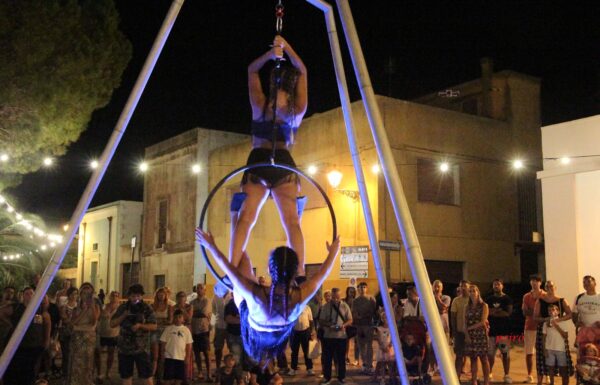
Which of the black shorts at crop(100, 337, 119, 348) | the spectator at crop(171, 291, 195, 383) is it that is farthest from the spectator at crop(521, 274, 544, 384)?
the black shorts at crop(100, 337, 119, 348)

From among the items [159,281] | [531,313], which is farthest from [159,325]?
[159,281]

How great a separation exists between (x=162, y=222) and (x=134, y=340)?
16.3 metres

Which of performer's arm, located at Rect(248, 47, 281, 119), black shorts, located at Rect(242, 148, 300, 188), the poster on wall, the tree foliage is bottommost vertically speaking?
the poster on wall

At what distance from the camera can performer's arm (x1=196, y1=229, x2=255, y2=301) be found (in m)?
4.82

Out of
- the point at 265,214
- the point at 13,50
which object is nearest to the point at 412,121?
the point at 265,214

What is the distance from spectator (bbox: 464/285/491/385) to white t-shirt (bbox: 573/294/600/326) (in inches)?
47.9

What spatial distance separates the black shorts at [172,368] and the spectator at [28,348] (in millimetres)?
1560

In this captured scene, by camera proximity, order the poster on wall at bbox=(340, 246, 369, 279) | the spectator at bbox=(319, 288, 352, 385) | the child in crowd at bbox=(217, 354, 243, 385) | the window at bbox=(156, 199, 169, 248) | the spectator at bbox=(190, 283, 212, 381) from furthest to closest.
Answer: the window at bbox=(156, 199, 169, 248), the poster on wall at bbox=(340, 246, 369, 279), the spectator at bbox=(190, 283, 212, 381), the spectator at bbox=(319, 288, 352, 385), the child in crowd at bbox=(217, 354, 243, 385)

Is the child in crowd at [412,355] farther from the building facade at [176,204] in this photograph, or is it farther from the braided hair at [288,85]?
the building facade at [176,204]

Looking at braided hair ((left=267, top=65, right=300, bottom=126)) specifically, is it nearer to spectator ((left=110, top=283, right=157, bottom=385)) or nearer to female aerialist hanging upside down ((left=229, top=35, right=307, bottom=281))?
female aerialist hanging upside down ((left=229, top=35, right=307, bottom=281))

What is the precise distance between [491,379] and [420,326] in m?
1.75

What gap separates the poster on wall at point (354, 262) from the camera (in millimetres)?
14695

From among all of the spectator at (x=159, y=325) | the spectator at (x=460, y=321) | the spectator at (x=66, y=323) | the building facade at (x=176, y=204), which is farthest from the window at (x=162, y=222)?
the spectator at (x=460, y=321)

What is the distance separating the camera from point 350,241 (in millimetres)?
15914
